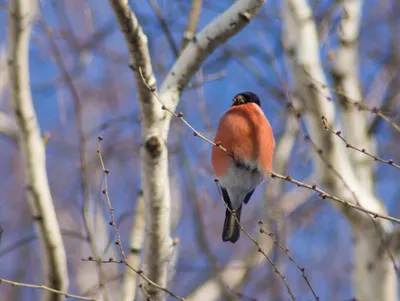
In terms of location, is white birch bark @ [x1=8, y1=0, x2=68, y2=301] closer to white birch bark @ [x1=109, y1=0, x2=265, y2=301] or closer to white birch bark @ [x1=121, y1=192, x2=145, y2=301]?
white birch bark @ [x1=121, y1=192, x2=145, y2=301]

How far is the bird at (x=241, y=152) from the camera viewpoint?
97.2 inches

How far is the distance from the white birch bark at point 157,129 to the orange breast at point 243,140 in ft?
1.52

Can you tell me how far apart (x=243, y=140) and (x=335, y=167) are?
1.16m

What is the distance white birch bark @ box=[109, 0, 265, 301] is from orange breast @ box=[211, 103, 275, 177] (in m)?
0.46

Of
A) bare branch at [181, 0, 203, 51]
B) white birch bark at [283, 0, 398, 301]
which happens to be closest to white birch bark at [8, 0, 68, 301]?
bare branch at [181, 0, 203, 51]

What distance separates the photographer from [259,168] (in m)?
2.50

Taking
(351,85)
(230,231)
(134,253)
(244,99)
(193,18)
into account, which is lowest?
(134,253)

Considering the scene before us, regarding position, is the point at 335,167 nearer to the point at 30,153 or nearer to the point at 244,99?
the point at 244,99

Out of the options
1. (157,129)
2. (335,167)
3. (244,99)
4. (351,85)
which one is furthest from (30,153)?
(351,85)

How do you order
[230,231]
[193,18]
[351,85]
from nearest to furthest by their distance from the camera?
[230,231], [193,18], [351,85]

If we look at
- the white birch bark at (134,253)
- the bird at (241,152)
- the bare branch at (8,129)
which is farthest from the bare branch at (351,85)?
the bare branch at (8,129)

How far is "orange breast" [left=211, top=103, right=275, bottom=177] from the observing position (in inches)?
97.1

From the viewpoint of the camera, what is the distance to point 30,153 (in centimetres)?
228

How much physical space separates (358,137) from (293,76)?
725 mm
